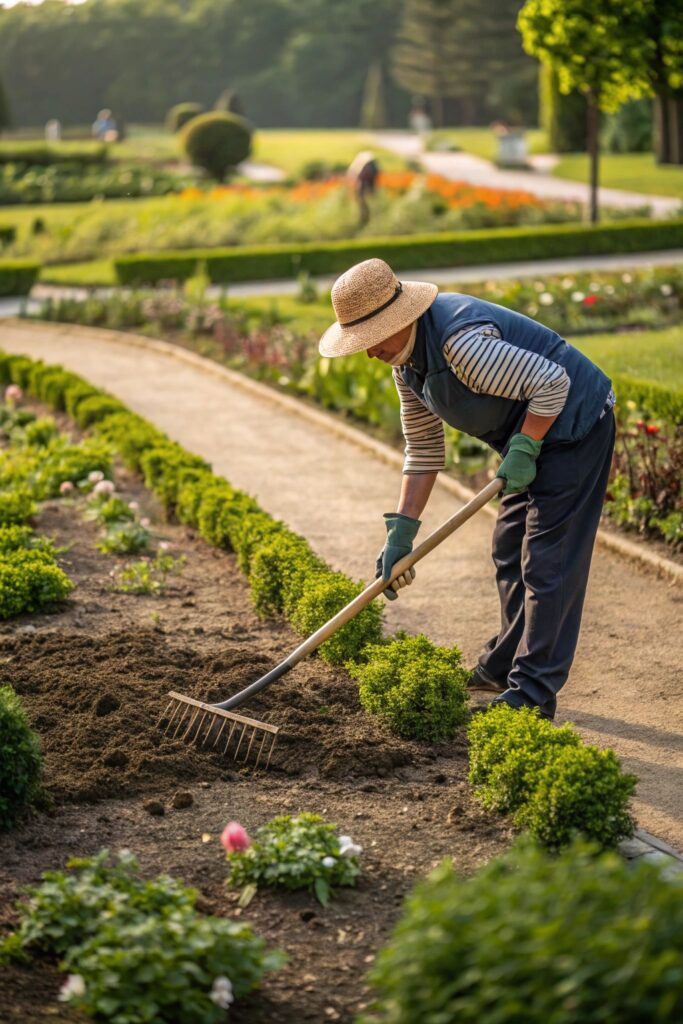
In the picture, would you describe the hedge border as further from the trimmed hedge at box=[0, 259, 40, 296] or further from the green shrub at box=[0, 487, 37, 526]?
the trimmed hedge at box=[0, 259, 40, 296]

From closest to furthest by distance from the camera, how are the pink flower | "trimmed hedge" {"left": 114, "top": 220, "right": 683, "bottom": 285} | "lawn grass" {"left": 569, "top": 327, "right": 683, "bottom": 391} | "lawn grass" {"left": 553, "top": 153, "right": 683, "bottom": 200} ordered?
1. the pink flower
2. "lawn grass" {"left": 569, "top": 327, "right": 683, "bottom": 391}
3. "trimmed hedge" {"left": 114, "top": 220, "right": 683, "bottom": 285}
4. "lawn grass" {"left": 553, "top": 153, "right": 683, "bottom": 200}

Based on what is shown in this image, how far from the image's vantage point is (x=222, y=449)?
373 inches

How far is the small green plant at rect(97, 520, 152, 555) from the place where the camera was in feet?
22.6

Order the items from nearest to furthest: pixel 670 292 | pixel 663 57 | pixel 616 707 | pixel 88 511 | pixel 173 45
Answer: pixel 616 707, pixel 88 511, pixel 670 292, pixel 663 57, pixel 173 45

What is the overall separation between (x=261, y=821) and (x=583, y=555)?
59.4 inches

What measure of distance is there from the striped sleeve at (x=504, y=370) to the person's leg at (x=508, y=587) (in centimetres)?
58

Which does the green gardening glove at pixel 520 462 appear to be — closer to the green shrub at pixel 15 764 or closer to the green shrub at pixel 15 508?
the green shrub at pixel 15 764

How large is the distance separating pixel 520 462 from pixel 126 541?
314 centimetres

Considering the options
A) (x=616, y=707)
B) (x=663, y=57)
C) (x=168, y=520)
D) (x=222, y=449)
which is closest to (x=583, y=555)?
(x=616, y=707)

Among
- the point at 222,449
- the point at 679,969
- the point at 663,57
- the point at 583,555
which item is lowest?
the point at 222,449

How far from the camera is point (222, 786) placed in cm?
424

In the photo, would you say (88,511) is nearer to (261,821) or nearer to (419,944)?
(261,821)

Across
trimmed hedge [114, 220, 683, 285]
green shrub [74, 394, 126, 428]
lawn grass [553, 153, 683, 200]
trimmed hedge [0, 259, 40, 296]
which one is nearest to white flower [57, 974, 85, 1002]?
green shrub [74, 394, 126, 428]

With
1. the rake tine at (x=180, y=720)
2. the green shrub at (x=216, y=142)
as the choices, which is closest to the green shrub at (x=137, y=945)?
the rake tine at (x=180, y=720)
